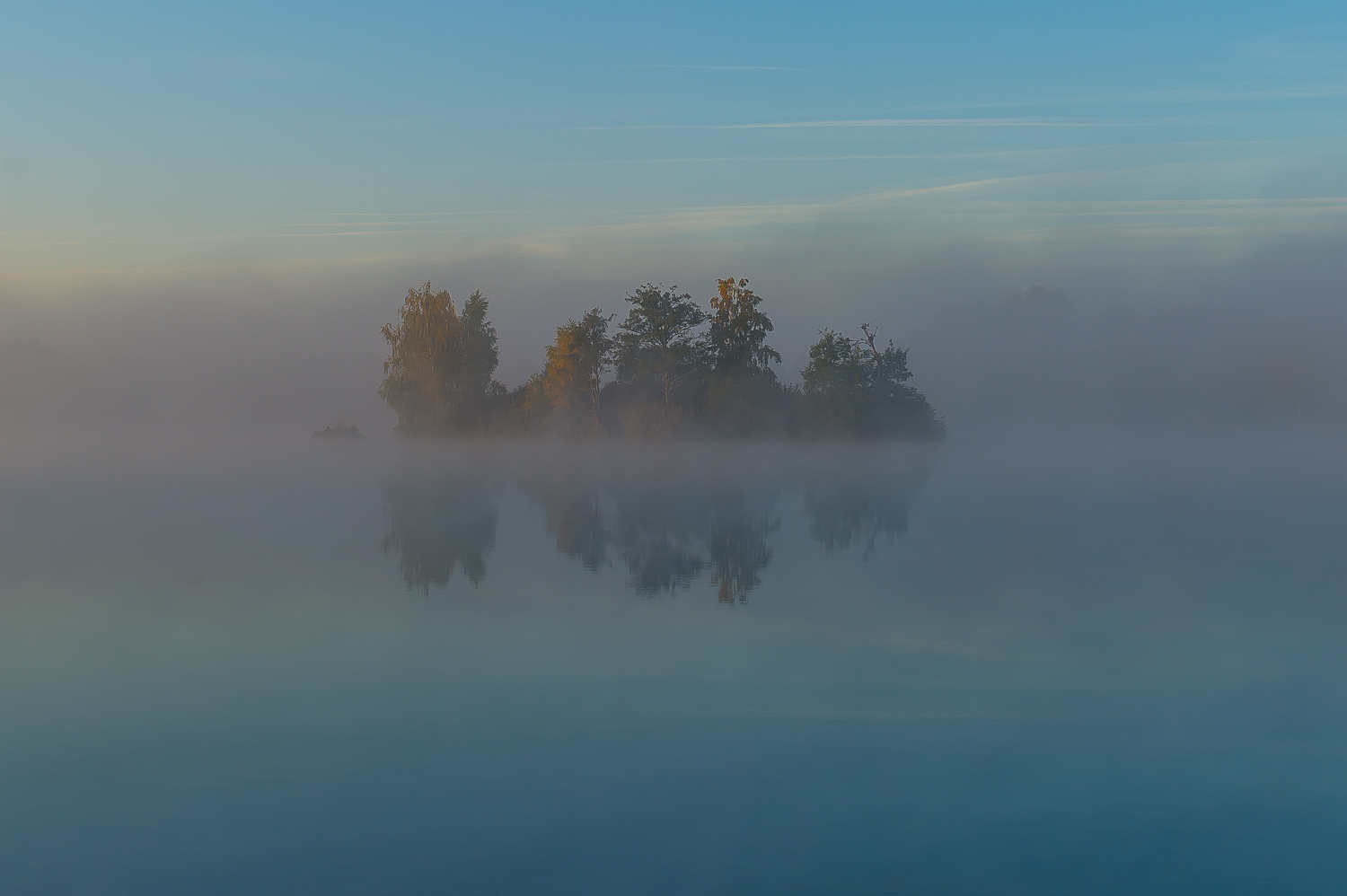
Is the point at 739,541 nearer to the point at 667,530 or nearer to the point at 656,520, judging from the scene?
the point at 667,530

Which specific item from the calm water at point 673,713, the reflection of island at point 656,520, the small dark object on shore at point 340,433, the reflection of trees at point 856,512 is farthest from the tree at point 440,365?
the calm water at point 673,713

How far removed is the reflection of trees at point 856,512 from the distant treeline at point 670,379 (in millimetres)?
23810

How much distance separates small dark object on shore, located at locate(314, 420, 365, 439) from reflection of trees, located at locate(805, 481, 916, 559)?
55.8 m

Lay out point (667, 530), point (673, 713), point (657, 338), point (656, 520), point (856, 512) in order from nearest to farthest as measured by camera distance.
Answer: point (673, 713)
point (667, 530)
point (656, 520)
point (856, 512)
point (657, 338)

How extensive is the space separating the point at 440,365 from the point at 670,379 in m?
15.5

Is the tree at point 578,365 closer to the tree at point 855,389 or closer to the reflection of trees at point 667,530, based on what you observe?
the tree at point 855,389

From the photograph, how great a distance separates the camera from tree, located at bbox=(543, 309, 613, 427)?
2235 inches

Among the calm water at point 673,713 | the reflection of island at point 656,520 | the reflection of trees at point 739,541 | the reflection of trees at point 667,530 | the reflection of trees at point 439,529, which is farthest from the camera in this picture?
the reflection of island at point 656,520

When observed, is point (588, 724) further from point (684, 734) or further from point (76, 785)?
point (76, 785)

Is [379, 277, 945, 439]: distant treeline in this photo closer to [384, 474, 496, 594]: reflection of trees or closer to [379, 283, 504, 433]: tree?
[379, 283, 504, 433]: tree

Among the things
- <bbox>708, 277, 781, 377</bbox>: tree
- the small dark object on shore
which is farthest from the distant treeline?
the small dark object on shore

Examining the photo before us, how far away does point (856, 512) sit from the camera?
25.0 meters

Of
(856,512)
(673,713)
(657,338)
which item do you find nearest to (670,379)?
(657,338)

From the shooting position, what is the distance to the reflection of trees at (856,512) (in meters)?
20.4
